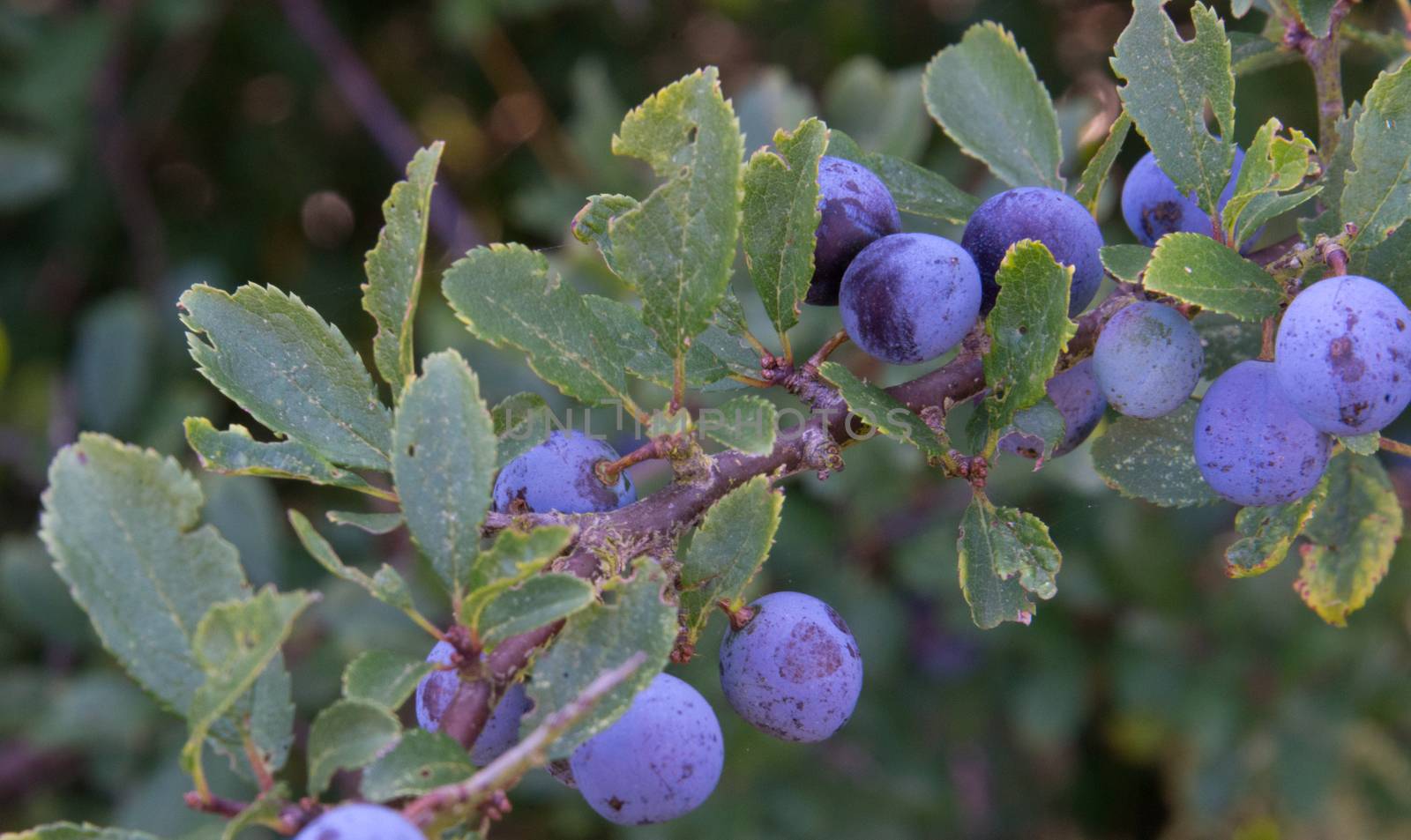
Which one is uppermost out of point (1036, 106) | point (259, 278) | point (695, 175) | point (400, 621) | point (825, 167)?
point (695, 175)

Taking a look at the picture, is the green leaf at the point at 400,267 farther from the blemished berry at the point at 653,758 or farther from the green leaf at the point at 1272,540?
the green leaf at the point at 1272,540

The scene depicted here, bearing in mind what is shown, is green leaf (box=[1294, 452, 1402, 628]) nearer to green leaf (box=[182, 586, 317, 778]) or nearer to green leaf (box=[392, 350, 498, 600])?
green leaf (box=[392, 350, 498, 600])

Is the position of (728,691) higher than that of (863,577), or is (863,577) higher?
(728,691)

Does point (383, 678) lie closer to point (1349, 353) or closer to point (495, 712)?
point (495, 712)

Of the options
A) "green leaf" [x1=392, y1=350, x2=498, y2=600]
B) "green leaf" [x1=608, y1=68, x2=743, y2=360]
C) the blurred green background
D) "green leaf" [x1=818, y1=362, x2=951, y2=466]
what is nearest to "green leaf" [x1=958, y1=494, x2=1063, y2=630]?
"green leaf" [x1=818, y1=362, x2=951, y2=466]

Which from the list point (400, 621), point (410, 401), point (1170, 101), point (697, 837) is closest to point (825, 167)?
point (1170, 101)

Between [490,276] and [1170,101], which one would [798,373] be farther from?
[1170,101]
